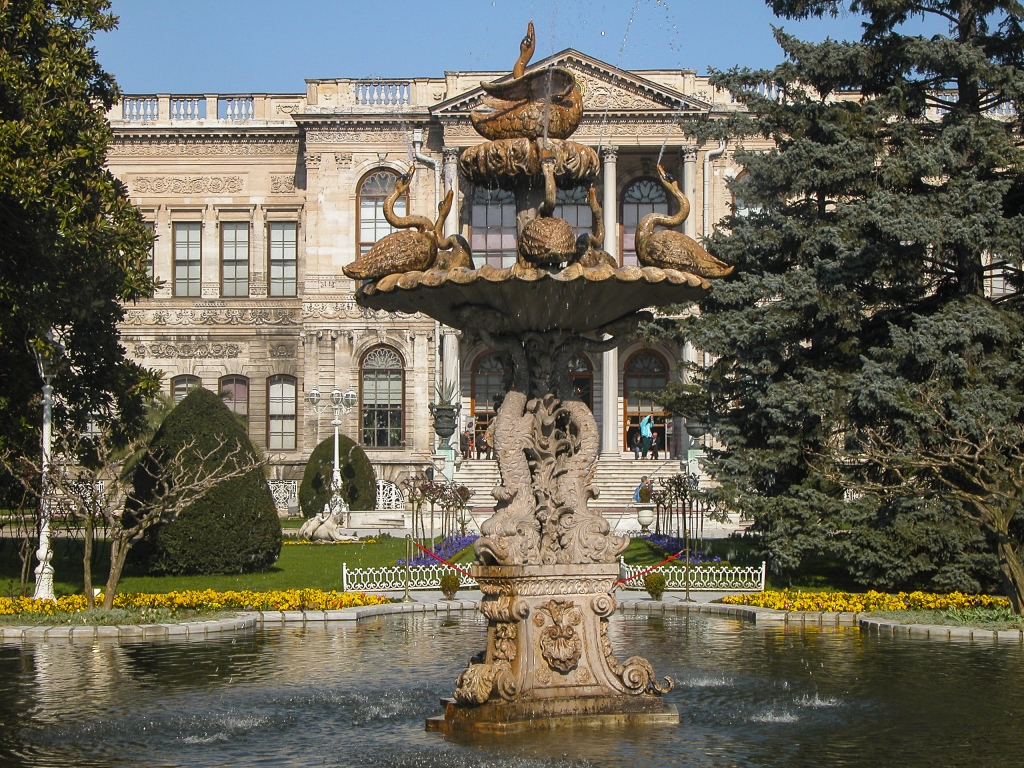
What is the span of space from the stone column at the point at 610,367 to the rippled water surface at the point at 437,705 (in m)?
25.8

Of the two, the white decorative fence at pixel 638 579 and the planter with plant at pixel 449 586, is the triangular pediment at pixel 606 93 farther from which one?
the planter with plant at pixel 449 586

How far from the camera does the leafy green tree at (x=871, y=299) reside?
16156 millimetres

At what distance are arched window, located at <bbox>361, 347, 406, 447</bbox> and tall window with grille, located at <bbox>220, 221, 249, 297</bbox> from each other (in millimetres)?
5051

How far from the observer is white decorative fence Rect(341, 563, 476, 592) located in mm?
16484

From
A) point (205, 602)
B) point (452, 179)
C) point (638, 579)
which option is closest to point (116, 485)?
point (205, 602)

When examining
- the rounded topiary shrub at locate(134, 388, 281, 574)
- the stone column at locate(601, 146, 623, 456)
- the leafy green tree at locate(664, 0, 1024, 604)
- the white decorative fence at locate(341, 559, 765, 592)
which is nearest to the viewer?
the leafy green tree at locate(664, 0, 1024, 604)

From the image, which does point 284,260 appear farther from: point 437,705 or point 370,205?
point 437,705

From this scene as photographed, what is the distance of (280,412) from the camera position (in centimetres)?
4300

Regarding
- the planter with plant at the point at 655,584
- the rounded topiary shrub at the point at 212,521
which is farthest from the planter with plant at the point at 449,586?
the rounded topiary shrub at the point at 212,521

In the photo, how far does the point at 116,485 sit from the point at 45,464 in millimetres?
816

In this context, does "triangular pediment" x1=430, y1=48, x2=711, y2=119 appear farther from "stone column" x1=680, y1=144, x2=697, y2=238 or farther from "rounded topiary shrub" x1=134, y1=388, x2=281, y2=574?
"rounded topiary shrub" x1=134, y1=388, x2=281, y2=574

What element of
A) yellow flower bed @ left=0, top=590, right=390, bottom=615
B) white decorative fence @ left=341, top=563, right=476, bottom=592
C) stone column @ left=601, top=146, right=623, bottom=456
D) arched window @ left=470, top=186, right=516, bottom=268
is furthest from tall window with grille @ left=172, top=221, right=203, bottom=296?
yellow flower bed @ left=0, top=590, right=390, bottom=615

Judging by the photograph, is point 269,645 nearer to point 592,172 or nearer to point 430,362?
point 592,172

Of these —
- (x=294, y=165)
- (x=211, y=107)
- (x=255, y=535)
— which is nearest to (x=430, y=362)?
(x=294, y=165)
